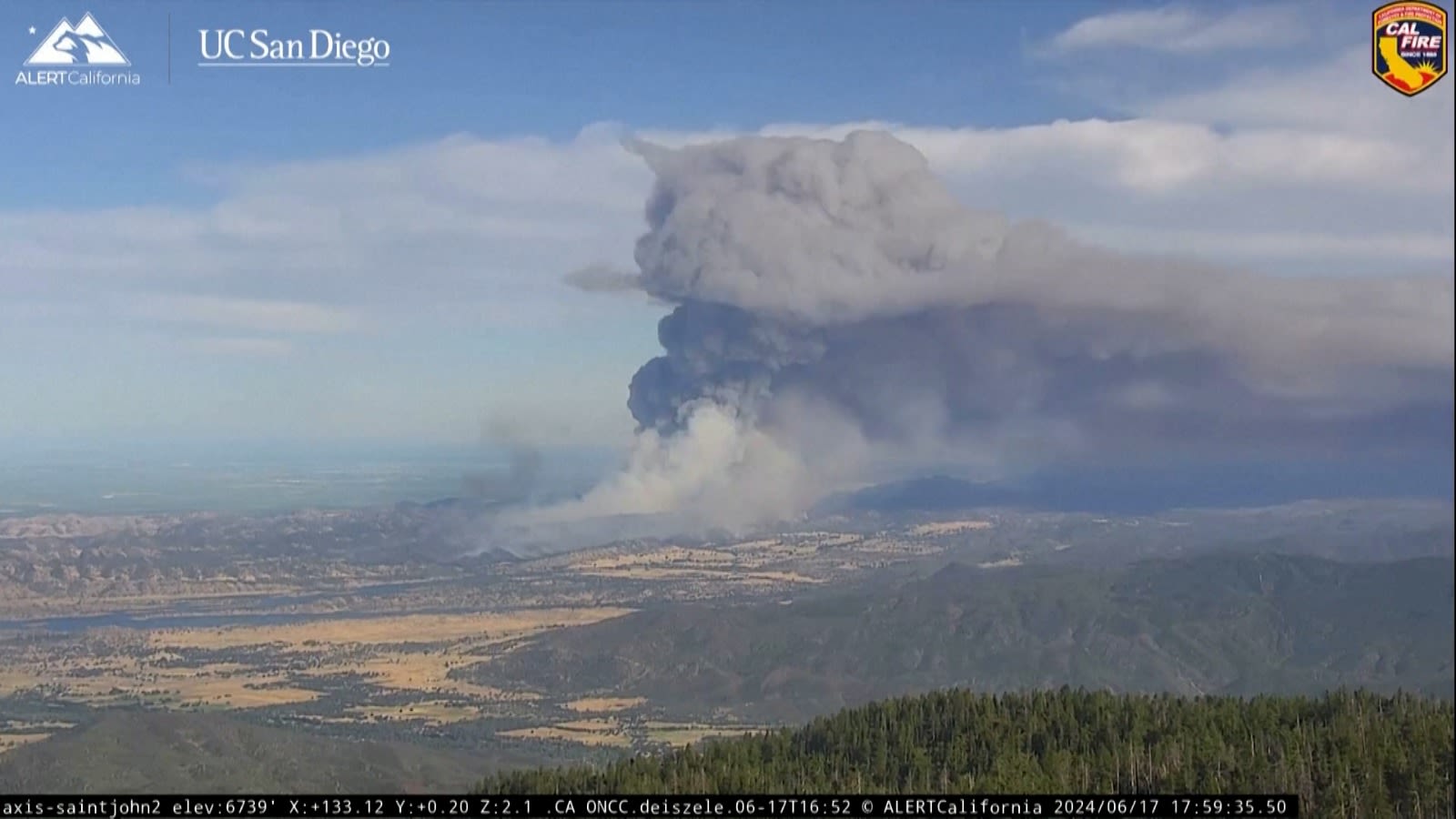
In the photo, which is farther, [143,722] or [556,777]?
[143,722]

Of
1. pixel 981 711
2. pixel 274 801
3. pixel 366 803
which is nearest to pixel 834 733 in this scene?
pixel 981 711

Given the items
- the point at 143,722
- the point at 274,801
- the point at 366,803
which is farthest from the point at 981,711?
the point at 143,722

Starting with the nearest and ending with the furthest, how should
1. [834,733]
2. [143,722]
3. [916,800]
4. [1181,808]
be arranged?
1. [1181,808]
2. [916,800]
3. [834,733]
4. [143,722]

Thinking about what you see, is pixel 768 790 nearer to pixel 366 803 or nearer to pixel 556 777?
pixel 556 777

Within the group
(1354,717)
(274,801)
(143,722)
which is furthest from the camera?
(143,722)

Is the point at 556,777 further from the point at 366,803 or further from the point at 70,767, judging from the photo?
the point at 70,767

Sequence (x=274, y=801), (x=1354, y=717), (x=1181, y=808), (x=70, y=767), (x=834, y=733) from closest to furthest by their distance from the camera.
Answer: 1. (x=274, y=801)
2. (x=1181, y=808)
3. (x=1354, y=717)
4. (x=834, y=733)
5. (x=70, y=767)

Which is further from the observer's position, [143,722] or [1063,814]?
[143,722]

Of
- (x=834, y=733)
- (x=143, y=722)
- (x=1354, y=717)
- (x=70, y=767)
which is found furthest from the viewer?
(x=143, y=722)
